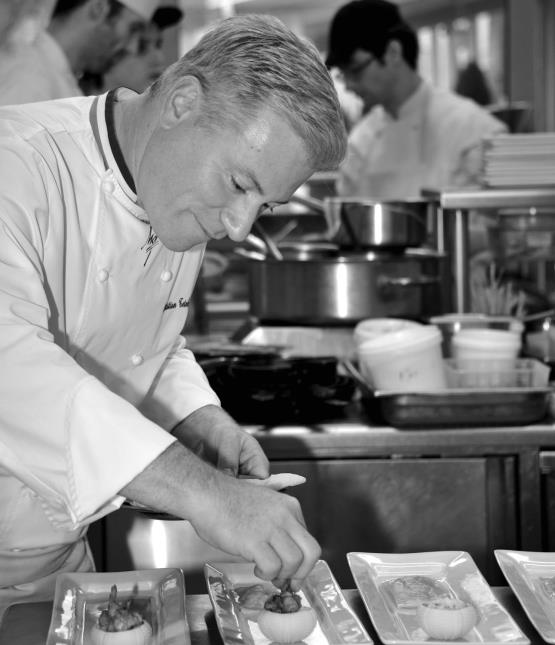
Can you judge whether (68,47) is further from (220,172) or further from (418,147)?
(220,172)

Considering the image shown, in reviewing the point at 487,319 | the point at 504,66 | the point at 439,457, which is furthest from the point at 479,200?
the point at 504,66

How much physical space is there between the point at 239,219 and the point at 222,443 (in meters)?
0.42

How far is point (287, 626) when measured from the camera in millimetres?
1256

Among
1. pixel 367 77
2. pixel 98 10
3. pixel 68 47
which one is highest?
pixel 98 10

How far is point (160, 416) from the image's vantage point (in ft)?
5.74

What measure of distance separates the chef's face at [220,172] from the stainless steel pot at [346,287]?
1221 millimetres

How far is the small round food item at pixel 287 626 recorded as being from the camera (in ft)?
4.12

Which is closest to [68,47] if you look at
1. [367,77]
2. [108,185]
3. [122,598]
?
[367,77]

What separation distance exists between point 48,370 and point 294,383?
3.12ft

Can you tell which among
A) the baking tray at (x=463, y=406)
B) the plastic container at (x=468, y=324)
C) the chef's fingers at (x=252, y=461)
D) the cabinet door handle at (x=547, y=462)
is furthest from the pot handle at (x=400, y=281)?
the chef's fingers at (x=252, y=461)

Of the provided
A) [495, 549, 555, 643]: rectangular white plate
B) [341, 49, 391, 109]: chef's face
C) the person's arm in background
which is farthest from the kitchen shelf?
[495, 549, 555, 643]: rectangular white plate

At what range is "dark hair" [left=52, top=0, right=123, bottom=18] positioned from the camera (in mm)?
3262

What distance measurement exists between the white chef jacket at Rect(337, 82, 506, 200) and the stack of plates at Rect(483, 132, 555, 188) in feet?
3.53

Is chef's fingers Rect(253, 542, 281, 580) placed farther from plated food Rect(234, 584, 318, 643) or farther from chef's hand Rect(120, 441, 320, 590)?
plated food Rect(234, 584, 318, 643)
